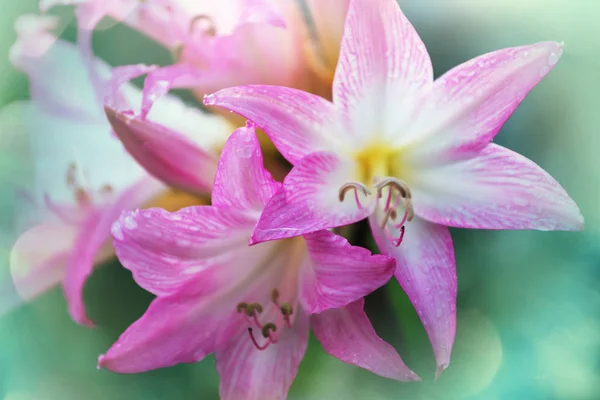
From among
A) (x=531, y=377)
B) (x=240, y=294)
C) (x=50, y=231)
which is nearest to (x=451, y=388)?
(x=531, y=377)

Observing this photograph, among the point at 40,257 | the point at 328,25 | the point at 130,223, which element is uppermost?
the point at 328,25

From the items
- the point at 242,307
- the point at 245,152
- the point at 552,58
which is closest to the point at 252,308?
the point at 242,307

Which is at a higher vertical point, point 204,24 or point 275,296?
point 204,24

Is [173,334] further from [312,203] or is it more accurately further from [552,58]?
[552,58]

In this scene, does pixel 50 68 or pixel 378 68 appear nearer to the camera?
pixel 378 68

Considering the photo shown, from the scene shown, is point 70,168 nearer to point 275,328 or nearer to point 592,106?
point 275,328

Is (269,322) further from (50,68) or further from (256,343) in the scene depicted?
(50,68)

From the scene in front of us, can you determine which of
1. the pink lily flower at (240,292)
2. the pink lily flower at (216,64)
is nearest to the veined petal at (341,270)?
the pink lily flower at (240,292)
